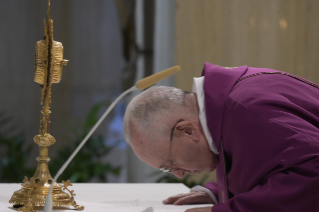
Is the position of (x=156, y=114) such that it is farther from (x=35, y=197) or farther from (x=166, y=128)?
(x=35, y=197)

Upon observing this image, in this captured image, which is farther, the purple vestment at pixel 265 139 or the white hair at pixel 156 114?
the white hair at pixel 156 114

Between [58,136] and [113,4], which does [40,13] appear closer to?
[113,4]

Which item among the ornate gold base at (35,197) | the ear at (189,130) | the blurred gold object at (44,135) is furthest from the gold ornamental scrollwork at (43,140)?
the ear at (189,130)

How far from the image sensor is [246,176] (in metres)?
1.43

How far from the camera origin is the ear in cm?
162

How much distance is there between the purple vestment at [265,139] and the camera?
1277mm

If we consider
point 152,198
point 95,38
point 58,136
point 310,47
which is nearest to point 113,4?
point 95,38

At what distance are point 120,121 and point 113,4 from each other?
1.29m

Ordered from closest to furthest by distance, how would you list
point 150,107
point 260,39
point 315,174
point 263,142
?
point 315,174
point 263,142
point 150,107
point 260,39

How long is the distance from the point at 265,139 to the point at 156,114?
0.47 metres

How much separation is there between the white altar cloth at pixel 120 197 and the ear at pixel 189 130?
323mm

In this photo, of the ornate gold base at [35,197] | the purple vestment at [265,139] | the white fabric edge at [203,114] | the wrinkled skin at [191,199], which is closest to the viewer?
the purple vestment at [265,139]

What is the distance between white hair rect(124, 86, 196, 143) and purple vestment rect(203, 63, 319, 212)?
0.42 ft

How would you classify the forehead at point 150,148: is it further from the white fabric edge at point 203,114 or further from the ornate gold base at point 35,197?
the ornate gold base at point 35,197
